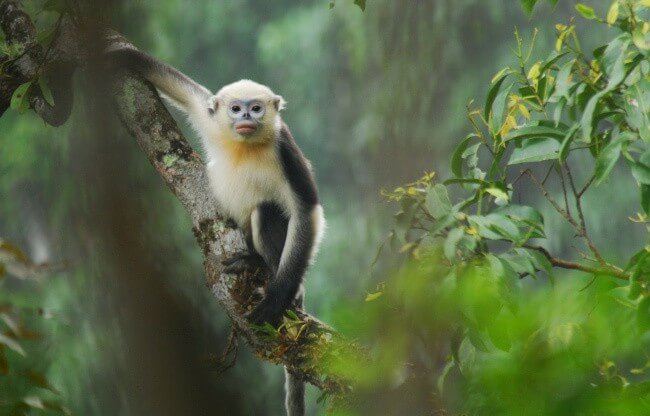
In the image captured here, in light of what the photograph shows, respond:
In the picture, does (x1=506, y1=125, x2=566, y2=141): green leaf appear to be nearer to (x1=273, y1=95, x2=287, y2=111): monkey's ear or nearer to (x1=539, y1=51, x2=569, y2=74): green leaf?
(x1=539, y1=51, x2=569, y2=74): green leaf

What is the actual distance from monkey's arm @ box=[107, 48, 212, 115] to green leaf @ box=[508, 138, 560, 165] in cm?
113

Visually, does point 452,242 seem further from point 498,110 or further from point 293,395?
point 293,395

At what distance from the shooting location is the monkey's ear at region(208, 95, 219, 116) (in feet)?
9.00

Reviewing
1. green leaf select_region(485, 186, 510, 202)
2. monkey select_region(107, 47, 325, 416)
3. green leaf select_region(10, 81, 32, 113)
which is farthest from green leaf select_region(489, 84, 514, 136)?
green leaf select_region(10, 81, 32, 113)

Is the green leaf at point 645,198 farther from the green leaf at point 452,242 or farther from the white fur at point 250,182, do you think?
the white fur at point 250,182

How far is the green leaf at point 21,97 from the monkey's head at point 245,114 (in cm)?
80

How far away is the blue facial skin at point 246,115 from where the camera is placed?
9.04 feet

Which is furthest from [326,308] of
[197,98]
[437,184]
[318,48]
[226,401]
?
[318,48]

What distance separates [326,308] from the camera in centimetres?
49

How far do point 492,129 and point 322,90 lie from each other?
602 centimetres

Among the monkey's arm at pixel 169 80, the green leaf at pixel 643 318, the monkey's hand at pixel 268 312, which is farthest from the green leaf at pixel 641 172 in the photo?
the monkey's arm at pixel 169 80

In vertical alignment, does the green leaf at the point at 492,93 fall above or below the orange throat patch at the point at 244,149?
above

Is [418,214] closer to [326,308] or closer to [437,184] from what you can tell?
[437,184]

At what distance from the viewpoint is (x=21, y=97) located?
2.01 m
